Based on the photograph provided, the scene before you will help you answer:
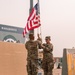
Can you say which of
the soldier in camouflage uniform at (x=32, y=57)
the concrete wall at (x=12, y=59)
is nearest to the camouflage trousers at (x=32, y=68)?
the soldier in camouflage uniform at (x=32, y=57)

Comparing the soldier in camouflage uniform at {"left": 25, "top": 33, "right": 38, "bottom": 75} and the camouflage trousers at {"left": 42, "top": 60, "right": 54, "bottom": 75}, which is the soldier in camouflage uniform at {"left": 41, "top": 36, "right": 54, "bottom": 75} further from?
the soldier in camouflage uniform at {"left": 25, "top": 33, "right": 38, "bottom": 75}

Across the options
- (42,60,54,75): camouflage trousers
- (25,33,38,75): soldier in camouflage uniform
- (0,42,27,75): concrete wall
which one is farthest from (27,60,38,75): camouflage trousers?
(0,42,27,75): concrete wall

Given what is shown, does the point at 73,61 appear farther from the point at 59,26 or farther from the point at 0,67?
the point at 59,26

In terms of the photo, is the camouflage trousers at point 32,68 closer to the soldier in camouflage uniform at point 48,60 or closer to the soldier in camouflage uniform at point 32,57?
the soldier in camouflage uniform at point 32,57

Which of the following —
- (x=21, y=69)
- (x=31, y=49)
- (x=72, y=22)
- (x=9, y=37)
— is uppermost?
(x=72, y=22)

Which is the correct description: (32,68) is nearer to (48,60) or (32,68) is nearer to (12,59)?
(48,60)

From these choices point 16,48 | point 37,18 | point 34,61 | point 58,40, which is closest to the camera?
point 34,61

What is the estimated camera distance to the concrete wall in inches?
276

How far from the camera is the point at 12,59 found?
7.32 meters

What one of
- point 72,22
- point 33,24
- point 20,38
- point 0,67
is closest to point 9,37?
point 20,38

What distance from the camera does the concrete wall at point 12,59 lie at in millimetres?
7008

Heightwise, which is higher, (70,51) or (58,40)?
(58,40)

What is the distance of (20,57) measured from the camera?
766 cm

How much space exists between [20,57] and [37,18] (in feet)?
4.17
